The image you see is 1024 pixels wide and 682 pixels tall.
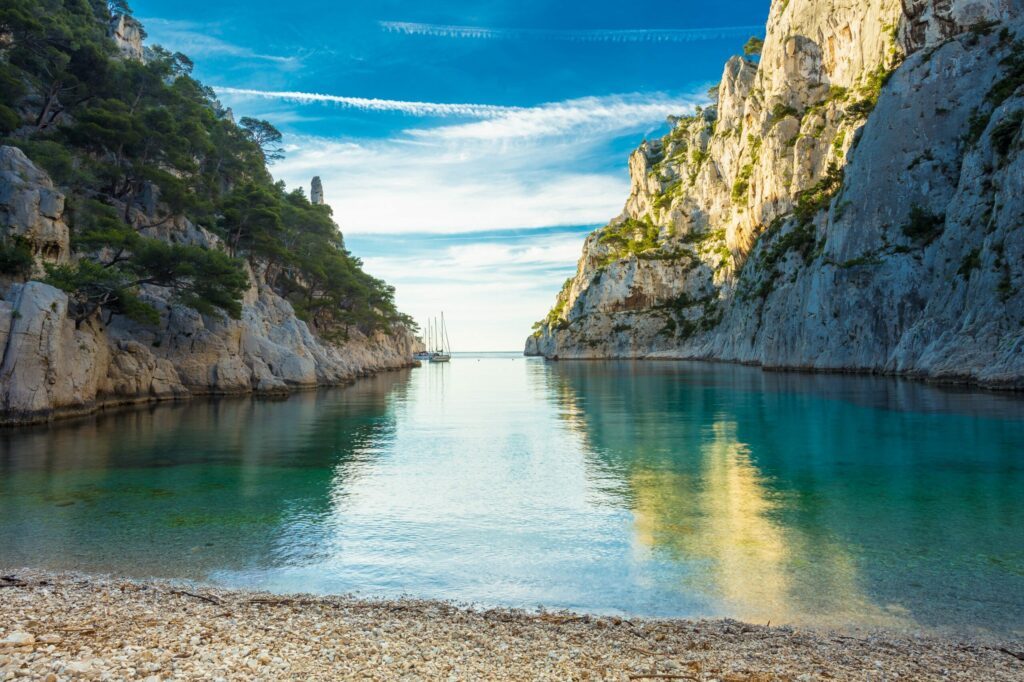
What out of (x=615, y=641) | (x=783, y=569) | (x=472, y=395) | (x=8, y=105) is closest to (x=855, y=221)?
(x=472, y=395)

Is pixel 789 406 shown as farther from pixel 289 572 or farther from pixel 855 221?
pixel 855 221

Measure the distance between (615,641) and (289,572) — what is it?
214 inches

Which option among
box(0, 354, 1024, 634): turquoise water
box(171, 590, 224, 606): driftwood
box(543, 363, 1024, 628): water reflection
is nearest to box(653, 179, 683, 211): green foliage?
box(543, 363, 1024, 628): water reflection

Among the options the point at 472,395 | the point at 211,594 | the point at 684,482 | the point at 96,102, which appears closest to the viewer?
the point at 211,594

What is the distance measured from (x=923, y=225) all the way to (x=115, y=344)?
61.2m

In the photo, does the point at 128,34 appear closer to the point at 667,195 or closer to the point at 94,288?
the point at 94,288

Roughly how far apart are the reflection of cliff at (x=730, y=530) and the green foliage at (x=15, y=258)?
27.6 metres

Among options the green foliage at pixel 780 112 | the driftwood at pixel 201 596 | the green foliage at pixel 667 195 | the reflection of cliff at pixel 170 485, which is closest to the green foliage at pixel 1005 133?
the reflection of cliff at pixel 170 485

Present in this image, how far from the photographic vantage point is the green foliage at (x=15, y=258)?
2889 cm

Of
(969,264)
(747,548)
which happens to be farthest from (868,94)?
(747,548)

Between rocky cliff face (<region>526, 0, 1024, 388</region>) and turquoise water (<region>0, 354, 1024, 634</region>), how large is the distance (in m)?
17.9

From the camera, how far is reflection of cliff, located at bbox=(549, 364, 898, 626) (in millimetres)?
8312

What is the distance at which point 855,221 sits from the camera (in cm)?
5991

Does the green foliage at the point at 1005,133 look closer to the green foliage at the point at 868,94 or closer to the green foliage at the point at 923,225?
the green foliage at the point at 923,225
